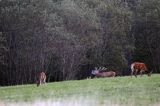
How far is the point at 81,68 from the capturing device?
202 ft

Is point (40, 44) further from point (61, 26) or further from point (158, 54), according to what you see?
point (158, 54)

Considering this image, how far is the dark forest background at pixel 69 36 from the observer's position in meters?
49.0

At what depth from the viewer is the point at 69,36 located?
5009 centimetres

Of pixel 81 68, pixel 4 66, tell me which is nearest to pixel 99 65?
pixel 81 68

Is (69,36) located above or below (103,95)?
below

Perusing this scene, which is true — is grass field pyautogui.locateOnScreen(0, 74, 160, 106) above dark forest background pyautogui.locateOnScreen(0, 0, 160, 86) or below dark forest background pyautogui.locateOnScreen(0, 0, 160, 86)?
above

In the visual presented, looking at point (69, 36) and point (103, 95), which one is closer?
point (103, 95)

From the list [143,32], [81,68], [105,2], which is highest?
[105,2]

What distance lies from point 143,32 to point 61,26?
18319 mm

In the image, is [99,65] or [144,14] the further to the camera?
[144,14]

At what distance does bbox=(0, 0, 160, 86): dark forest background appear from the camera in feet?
161

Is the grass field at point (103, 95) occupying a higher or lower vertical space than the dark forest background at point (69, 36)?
higher

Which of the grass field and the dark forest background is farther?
the dark forest background

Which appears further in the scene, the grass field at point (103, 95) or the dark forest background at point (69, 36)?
the dark forest background at point (69, 36)
